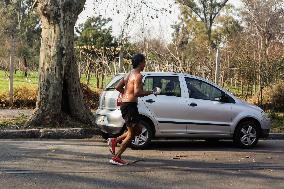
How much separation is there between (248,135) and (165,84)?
2.21 meters

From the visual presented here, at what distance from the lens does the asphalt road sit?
23.9ft

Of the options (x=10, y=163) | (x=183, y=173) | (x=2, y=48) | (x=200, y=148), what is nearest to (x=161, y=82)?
(x=200, y=148)

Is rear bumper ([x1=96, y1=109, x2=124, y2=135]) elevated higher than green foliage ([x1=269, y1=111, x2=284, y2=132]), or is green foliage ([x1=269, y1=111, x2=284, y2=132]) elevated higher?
rear bumper ([x1=96, y1=109, x2=124, y2=135])

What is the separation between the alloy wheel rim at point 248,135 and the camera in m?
11.1

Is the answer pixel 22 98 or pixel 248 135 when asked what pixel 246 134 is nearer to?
pixel 248 135

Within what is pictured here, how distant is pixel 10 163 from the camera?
8.45 metres

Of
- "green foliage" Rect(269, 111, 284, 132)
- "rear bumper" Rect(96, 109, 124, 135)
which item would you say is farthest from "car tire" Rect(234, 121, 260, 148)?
"green foliage" Rect(269, 111, 284, 132)

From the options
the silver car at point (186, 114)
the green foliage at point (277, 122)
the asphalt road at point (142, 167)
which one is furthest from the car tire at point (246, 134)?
the green foliage at point (277, 122)

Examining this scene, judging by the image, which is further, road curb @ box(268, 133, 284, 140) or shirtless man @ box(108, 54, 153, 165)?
road curb @ box(268, 133, 284, 140)

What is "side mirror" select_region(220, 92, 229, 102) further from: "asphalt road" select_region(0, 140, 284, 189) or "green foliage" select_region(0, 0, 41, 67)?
"green foliage" select_region(0, 0, 41, 67)

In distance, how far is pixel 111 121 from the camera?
33.8 ft

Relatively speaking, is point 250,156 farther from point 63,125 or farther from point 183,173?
point 63,125

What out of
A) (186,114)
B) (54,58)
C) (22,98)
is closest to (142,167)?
(186,114)

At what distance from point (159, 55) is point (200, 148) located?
1049 cm
